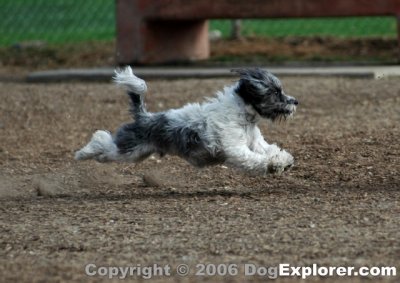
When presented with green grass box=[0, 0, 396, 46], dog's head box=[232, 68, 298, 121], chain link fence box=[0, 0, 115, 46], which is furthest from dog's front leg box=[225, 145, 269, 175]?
chain link fence box=[0, 0, 115, 46]

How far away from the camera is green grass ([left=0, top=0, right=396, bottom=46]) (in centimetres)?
2062

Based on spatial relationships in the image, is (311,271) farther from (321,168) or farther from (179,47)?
(179,47)

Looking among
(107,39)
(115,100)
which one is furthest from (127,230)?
(107,39)

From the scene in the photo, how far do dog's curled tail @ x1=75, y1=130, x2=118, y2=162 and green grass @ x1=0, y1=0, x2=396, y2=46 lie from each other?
1199 cm

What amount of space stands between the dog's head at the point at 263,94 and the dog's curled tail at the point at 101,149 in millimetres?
1123

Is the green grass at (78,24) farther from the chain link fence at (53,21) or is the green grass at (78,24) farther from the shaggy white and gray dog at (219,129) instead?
the shaggy white and gray dog at (219,129)

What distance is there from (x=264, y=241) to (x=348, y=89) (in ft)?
23.7

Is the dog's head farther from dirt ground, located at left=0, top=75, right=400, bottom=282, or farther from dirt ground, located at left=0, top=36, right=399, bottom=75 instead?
dirt ground, located at left=0, top=36, right=399, bottom=75

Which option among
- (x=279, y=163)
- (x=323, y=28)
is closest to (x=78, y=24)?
(x=323, y=28)

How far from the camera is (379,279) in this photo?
564cm

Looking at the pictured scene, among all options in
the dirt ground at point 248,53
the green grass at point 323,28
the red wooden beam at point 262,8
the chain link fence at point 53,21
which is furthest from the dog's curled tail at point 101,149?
the chain link fence at point 53,21

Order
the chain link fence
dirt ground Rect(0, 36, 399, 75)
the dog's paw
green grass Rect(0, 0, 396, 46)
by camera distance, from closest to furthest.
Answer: the dog's paw
dirt ground Rect(0, 36, 399, 75)
green grass Rect(0, 0, 396, 46)
the chain link fence

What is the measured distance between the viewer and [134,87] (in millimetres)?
8547

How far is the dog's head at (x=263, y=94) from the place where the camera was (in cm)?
823
